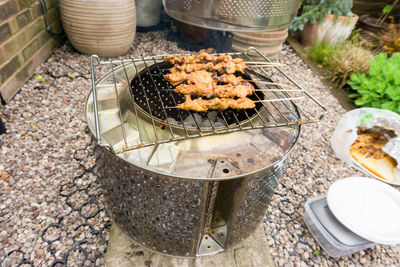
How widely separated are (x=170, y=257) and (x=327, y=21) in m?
6.62

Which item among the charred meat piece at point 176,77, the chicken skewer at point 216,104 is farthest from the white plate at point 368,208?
the charred meat piece at point 176,77

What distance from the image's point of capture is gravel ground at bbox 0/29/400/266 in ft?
8.09

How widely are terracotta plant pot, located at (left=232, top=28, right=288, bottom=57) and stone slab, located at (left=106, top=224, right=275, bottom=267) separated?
4390 millimetres

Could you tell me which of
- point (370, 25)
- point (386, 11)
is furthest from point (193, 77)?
point (386, 11)

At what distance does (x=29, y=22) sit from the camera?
4.23m

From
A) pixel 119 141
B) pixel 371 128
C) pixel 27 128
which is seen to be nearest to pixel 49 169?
pixel 27 128

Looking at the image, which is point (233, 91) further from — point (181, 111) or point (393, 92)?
point (393, 92)

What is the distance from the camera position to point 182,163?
1723mm

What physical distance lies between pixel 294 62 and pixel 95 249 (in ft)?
18.9

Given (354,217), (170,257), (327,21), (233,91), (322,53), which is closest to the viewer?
(233,91)

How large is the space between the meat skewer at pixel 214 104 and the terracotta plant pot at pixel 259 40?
158 inches

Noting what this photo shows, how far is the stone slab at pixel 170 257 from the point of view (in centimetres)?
233

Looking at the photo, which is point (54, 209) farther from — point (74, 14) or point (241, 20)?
point (74, 14)

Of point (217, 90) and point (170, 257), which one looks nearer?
point (217, 90)
